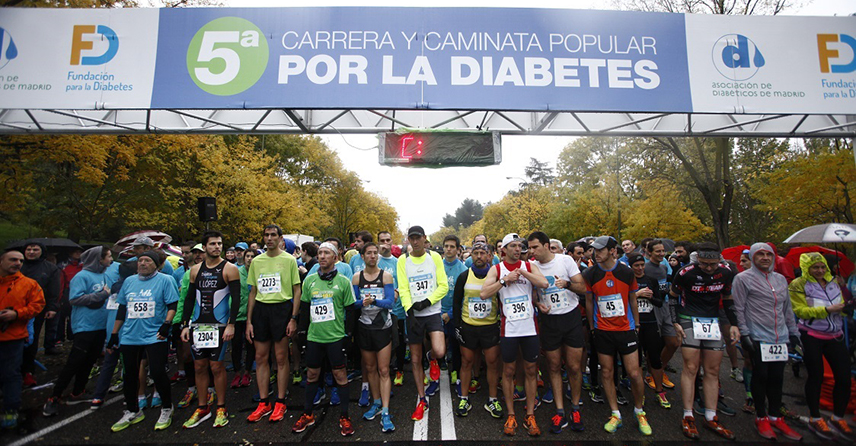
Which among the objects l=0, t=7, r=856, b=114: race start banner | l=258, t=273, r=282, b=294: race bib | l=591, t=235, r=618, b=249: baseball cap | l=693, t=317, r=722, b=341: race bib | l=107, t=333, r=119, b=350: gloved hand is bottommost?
l=107, t=333, r=119, b=350: gloved hand

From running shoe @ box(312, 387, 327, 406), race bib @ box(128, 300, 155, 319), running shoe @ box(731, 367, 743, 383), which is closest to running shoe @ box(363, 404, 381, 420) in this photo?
running shoe @ box(312, 387, 327, 406)

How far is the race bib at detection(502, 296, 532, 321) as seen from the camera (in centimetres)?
420

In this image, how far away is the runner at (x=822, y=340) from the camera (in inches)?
161

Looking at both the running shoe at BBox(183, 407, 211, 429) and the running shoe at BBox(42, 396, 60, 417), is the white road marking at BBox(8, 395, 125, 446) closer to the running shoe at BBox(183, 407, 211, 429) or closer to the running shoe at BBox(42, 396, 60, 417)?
the running shoe at BBox(42, 396, 60, 417)

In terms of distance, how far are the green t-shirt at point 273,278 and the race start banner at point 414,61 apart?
251 centimetres

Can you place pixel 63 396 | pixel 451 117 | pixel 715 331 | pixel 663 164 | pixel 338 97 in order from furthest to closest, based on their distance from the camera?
pixel 663 164 < pixel 451 117 < pixel 338 97 < pixel 63 396 < pixel 715 331

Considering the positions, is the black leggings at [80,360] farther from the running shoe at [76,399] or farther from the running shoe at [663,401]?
the running shoe at [663,401]

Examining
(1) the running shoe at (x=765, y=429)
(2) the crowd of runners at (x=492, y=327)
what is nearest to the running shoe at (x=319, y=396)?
(2) the crowd of runners at (x=492, y=327)

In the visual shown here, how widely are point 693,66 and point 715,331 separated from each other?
4258 millimetres

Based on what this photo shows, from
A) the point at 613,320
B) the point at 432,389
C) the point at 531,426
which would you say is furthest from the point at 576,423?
the point at 432,389

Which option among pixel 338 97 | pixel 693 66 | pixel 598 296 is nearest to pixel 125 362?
pixel 338 97

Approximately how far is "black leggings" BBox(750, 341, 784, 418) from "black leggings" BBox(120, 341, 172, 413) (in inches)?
266

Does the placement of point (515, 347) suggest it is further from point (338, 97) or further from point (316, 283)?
point (338, 97)

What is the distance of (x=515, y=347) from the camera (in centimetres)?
421
